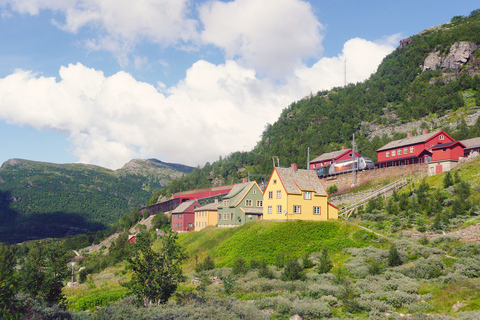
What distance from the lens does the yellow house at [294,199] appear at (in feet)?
149

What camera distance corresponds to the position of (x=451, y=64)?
13788 cm

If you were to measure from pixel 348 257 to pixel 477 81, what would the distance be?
115 metres

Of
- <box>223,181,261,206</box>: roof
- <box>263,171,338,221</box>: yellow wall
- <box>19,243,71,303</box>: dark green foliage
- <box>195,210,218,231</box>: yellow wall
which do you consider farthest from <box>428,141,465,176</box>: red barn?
<box>19,243,71,303</box>: dark green foliage

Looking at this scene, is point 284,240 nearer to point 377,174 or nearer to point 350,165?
point 377,174

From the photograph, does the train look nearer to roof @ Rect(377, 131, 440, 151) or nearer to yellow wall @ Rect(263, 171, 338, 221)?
roof @ Rect(377, 131, 440, 151)

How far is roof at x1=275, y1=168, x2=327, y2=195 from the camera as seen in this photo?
46.2 m

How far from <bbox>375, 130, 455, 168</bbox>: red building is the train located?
3.65 metres

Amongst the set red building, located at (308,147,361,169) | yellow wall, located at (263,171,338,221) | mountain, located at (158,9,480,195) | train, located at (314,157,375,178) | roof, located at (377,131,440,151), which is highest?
mountain, located at (158,9,480,195)

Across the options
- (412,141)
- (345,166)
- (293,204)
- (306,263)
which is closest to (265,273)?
(306,263)

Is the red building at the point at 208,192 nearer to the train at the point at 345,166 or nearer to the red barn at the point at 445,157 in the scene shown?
the train at the point at 345,166

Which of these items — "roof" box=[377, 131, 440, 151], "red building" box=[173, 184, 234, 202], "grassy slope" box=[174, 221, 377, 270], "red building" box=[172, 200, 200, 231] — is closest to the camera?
"grassy slope" box=[174, 221, 377, 270]

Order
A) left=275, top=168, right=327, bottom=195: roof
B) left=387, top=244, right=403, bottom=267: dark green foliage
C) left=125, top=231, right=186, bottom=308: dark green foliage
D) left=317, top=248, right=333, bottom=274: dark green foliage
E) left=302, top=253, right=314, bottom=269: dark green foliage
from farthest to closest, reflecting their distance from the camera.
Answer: left=275, top=168, right=327, bottom=195: roof < left=302, top=253, right=314, bottom=269: dark green foliage < left=317, top=248, right=333, bottom=274: dark green foliage < left=387, top=244, right=403, bottom=267: dark green foliage < left=125, top=231, right=186, bottom=308: dark green foliage

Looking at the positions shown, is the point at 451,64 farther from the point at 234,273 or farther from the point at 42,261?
the point at 42,261

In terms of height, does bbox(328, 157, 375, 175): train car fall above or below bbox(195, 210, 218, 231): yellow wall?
above
